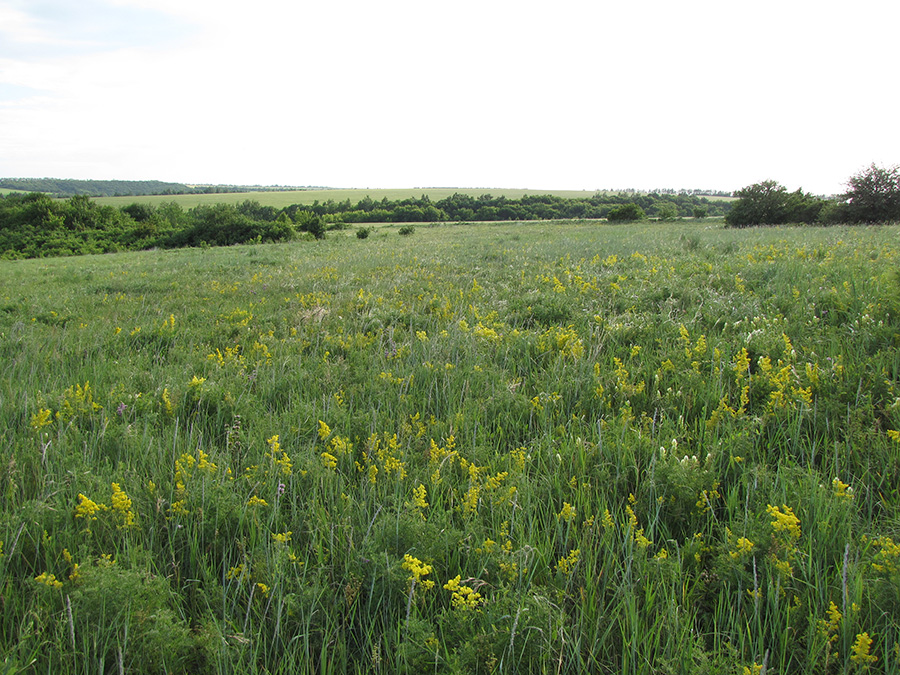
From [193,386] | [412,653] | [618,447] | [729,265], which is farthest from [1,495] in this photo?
[729,265]

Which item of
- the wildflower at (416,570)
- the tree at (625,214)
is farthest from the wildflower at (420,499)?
the tree at (625,214)

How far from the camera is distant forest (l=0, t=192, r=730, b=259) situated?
44438 millimetres

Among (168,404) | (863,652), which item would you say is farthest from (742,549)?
(168,404)

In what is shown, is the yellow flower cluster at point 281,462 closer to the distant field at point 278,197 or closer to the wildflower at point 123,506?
the wildflower at point 123,506

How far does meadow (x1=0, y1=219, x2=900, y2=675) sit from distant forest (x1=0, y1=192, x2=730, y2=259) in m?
40.4

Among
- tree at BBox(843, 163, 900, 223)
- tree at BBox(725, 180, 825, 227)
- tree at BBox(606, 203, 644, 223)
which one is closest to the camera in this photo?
tree at BBox(843, 163, 900, 223)

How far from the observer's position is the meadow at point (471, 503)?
1.46m

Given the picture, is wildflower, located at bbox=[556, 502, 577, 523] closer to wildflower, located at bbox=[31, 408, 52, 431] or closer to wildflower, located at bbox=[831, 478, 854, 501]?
wildflower, located at bbox=[831, 478, 854, 501]

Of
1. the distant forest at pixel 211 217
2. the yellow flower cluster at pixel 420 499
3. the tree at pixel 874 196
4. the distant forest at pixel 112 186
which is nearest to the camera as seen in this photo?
the yellow flower cluster at pixel 420 499

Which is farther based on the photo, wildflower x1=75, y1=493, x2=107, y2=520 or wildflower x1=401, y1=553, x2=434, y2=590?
wildflower x1=75, y1=493, x2=107, y2=520

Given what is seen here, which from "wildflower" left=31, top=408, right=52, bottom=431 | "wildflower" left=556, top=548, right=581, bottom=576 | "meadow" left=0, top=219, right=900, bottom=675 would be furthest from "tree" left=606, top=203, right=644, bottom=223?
"wildflower" left=31, top=408, right=52, bottom=431

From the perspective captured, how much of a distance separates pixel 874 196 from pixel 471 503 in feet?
149

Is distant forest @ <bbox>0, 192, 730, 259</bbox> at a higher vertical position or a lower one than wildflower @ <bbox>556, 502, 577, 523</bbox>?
higher

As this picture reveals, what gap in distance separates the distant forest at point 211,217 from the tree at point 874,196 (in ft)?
84.7
